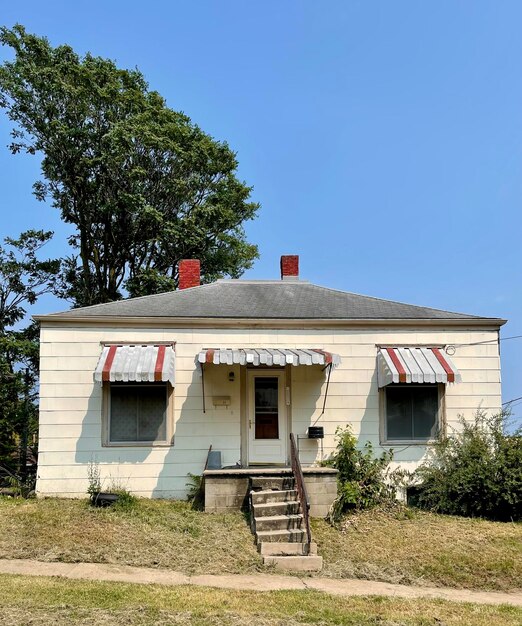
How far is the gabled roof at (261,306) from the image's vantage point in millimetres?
12727

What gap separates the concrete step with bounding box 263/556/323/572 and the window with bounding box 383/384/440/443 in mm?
4442

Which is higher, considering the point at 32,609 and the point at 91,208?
the point at 91,208

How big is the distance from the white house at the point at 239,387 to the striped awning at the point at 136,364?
0.12ft

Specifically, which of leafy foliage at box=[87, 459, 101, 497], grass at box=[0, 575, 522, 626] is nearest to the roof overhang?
leafy foliage at box=[87, 459, 101, 497]

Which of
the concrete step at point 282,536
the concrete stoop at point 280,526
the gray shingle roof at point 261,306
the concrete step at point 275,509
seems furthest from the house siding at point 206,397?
the concrete step at point 282,536

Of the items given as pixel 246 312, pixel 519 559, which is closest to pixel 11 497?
pixel 246 312

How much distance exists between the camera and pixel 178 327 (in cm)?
1258

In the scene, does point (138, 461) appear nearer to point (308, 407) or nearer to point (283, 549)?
point (308, 407)

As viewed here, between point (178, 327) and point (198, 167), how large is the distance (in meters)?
13.6

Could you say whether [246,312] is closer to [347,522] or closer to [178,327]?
[178,327]

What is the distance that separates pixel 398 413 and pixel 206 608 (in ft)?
23.8

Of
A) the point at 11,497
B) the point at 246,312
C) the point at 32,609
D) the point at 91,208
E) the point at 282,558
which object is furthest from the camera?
the point at 91,208

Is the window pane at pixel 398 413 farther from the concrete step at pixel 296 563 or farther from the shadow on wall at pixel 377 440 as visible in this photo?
the concrete step at pixel 296 563

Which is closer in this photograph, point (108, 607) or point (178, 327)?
point (108, 607)
